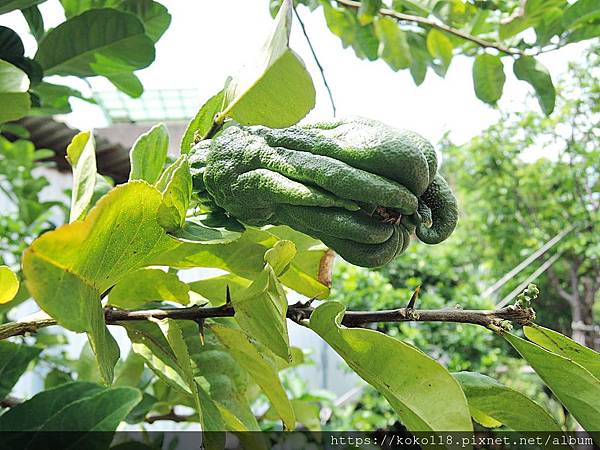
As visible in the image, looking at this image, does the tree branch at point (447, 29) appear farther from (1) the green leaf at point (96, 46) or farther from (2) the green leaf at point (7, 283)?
(2) the green leaf at point (7, 283)

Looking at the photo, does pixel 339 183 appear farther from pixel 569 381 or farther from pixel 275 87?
pixel 569 381

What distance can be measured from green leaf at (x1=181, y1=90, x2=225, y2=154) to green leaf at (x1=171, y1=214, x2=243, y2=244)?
67 millimetres

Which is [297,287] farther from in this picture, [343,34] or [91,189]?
[343,34]

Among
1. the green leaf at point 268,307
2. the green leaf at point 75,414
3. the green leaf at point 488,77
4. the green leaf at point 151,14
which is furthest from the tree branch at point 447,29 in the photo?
the green leaf at point 75,414

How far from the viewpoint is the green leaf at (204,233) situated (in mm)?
404

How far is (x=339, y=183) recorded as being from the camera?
40 cm

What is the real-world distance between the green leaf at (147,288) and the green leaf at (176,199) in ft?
0.36

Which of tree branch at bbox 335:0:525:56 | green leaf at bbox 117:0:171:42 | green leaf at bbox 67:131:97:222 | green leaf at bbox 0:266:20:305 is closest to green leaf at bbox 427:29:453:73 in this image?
tree branch at bbox 335:0:525:56

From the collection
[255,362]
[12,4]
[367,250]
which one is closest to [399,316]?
[367,250]

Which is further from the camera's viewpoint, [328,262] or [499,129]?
[499,129]

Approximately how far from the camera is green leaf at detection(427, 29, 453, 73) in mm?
1078

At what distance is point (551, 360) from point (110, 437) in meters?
0.28

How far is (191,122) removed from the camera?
49 cm

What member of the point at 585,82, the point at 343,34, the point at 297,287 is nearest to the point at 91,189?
the point at 297,287
